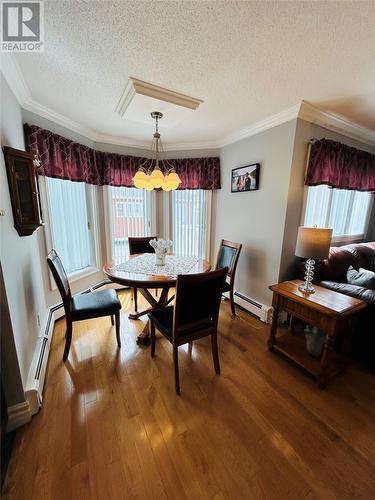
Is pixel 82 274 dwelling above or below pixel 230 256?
below

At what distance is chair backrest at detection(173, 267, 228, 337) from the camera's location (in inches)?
56.3

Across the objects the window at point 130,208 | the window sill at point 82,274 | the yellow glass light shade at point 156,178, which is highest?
the yellow glass light shade at point 156,178

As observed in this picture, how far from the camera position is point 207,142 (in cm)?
318

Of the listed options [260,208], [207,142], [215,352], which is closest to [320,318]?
[215,352]

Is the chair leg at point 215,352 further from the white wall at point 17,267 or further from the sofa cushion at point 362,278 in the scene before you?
the sofa cushion at point 362,278

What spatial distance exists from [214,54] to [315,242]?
5.42 ft

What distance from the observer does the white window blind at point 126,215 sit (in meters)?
3.22

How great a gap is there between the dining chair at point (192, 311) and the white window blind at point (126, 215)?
1924 mm

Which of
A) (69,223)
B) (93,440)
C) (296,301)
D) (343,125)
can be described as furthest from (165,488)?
(343,125)

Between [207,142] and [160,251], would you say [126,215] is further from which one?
[207,142]

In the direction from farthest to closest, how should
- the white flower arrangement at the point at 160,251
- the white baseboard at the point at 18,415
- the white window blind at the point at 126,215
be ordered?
the white window blind at the point at 126,215 → the white flower arrangement at the point at 160,251 → the white baseboard at the point at 18,415

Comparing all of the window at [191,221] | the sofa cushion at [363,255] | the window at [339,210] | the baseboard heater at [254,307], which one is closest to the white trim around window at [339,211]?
the window at [339,210]

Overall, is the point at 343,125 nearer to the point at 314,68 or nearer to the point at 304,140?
the point at 304,140

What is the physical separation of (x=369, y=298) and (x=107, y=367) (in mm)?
2430
